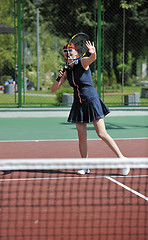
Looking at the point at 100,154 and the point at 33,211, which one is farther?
the point at 100,154

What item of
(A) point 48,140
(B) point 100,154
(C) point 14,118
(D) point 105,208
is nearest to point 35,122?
(C) point 14,118

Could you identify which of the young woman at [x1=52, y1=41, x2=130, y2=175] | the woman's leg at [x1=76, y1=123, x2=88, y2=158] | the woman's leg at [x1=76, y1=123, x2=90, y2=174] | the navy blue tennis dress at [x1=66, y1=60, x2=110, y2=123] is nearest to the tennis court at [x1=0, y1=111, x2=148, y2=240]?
the woman's leg at [x1=76, y1=123, x2=90, y2=174]

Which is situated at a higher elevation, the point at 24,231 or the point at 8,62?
the point at 8,62

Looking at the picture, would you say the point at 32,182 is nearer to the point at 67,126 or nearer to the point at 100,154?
the point at 100,154

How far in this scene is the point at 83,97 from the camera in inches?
253

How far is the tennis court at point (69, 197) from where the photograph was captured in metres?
4.18

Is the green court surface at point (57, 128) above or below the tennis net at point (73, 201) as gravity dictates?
above

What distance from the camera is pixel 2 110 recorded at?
14.7 m

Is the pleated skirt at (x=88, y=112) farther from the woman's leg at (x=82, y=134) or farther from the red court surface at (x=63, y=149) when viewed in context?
the red court surface at (x=63, y=149)

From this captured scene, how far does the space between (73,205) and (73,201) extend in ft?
0.52

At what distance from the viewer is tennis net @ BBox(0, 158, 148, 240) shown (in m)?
4.13

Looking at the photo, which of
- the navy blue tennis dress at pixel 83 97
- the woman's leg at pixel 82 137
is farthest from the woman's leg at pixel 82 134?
the navy blue tennis dress at pixel 83 97

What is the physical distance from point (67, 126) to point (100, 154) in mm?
4418

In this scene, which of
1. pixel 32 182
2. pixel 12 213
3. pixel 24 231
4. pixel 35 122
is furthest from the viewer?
pixel 35 122
